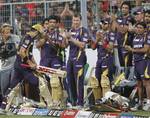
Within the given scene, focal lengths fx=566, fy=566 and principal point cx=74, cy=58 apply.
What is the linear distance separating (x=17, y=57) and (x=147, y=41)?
2.81 meters

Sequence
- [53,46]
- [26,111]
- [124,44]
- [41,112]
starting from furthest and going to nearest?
[53,46], [124,44], [26,111], [41,112]

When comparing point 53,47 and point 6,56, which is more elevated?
point 53,47

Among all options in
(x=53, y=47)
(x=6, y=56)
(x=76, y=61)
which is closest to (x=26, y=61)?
(x=6, y=56)

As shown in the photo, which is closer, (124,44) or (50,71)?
(50,71)

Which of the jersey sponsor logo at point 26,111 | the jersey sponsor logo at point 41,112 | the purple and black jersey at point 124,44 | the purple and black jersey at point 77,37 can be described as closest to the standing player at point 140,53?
the purple and black jersey at point 124,44

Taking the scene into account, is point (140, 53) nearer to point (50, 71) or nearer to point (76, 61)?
point (76, 61)

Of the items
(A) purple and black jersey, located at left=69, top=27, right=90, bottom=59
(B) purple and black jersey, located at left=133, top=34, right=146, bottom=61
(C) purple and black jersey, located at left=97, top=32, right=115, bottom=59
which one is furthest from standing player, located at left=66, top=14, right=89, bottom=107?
(B) purple and black jersey, located at left=133, top=34, right=146, bottom=61

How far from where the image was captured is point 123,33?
12.3 meters

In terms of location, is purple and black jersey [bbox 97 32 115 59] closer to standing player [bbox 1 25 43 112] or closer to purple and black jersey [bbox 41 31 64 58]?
purple and black jersey [bbox 41 31 64 58]

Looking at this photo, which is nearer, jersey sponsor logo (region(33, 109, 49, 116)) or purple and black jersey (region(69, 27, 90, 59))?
jersey sponsor logo (region(33, 109, 49, 116))

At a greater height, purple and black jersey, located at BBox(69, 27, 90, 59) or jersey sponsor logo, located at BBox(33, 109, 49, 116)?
purple and black jersey, located at BBox(69, 27, 90, 59)

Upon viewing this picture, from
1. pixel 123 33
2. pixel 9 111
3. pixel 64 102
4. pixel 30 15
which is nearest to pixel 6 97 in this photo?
pixel 9 111

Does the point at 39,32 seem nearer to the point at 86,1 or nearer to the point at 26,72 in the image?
the point at 26,72

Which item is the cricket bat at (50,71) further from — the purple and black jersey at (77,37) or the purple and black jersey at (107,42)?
the purple and black jersey at (107,42)
